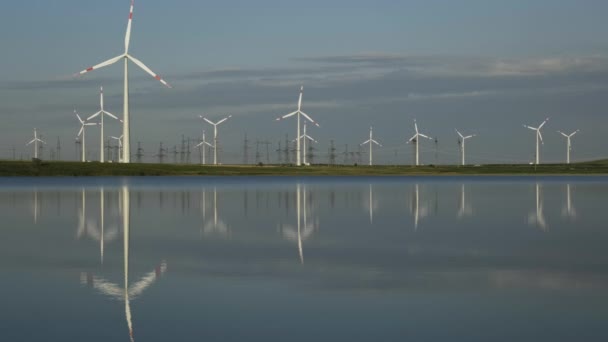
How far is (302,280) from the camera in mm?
20422

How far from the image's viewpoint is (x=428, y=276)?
69.6 ft

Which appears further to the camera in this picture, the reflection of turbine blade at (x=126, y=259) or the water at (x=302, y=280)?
→ the reflection of turbine blade at (x=126, y=259)

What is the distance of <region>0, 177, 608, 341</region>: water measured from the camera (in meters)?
15.0

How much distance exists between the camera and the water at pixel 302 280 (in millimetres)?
15031

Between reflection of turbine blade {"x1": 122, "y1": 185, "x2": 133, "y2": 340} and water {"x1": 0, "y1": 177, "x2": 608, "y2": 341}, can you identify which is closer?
water {"x1": 0, "y1": 177, "x2": 608, "y2": 341}

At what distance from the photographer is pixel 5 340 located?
13992 mm

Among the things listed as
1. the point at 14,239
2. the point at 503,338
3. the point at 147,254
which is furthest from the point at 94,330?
the point at 14,239

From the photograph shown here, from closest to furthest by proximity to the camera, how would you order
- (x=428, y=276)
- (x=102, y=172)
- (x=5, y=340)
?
1. (x=5, y=340)
2. (x=428, y=276)
3. (x=102, y=172)

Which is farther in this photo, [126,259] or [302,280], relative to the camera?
[126,259]

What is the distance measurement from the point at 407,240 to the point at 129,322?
16.6 metres

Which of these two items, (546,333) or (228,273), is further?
(228,273)

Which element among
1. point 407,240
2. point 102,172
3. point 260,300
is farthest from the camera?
point 102,172

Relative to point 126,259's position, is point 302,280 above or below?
below

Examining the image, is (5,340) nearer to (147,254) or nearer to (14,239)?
(147,254)
